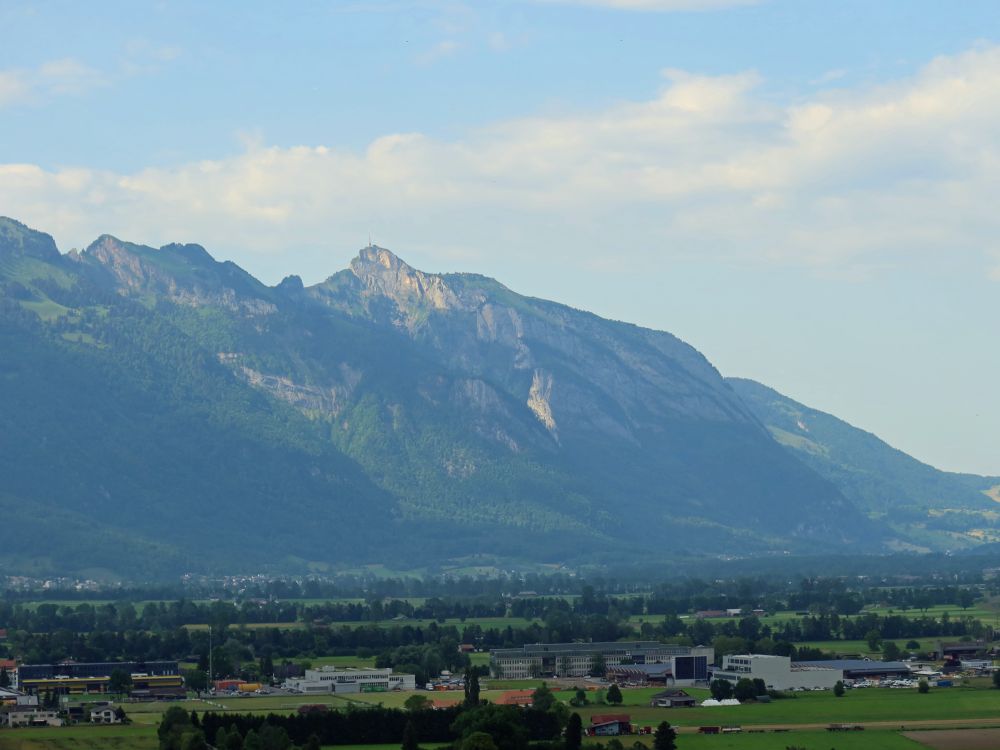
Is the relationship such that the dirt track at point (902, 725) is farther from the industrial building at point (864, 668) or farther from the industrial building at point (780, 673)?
the industrial building at point (864, 668)

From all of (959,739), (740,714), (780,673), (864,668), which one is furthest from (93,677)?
(959,739)

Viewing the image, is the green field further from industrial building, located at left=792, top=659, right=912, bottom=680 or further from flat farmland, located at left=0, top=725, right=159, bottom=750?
industrial building, located at left=792, top=659, right=912, bottom=680

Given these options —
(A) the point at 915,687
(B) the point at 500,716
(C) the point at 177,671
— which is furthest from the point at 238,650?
(B) the point at 500,716

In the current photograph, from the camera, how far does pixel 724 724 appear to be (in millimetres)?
114875

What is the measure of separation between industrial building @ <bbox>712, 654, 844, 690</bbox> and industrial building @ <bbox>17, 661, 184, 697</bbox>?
3590cm

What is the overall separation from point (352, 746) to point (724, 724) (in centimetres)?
2049

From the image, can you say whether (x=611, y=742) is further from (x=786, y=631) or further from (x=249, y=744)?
(x=786, y=631)

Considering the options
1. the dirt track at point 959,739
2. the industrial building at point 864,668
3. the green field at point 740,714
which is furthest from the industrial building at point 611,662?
the dirt track at point 959,739

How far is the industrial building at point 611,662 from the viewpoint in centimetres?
14750

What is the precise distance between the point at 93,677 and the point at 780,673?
4600 centimetres

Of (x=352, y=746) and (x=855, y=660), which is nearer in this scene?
(x=352, y=746)

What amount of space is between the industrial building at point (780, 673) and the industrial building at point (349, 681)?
67.3 feet

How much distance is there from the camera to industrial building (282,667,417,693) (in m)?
139

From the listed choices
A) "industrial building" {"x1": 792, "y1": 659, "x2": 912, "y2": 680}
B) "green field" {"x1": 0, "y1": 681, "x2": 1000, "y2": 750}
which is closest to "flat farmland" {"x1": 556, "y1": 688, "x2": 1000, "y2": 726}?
"green field" {"x1": 0, "y1": 681, "x2": 1000, "y2": 750}
